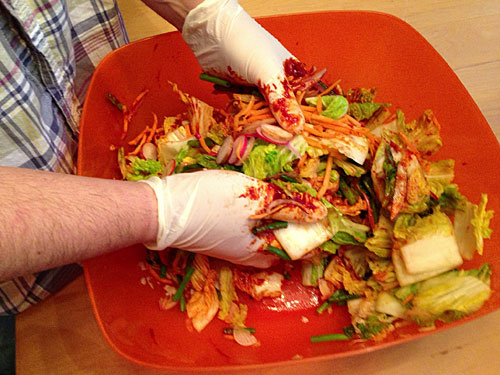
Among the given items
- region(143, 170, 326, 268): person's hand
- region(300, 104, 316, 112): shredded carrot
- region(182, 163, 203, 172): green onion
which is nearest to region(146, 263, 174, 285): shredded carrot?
region(143, 170, 326, 268): person's hand

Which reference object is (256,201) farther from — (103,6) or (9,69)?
(103,6)

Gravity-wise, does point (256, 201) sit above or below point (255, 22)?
below

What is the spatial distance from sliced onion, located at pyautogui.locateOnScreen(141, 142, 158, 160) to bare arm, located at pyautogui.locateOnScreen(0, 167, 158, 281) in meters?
0.38

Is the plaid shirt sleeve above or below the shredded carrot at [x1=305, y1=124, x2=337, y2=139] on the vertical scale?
above

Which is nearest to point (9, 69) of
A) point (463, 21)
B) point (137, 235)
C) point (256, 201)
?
point (137, 235)

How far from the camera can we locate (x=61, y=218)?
1.90 feet

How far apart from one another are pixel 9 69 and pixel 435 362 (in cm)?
126

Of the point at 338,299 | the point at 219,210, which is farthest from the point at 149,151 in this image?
the point at 338,299

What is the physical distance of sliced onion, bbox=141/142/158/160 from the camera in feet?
Result: 3.54

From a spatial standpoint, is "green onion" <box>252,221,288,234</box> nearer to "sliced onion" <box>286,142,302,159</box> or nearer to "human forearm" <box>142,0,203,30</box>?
"sliced onion" <box>286,142,302,159</box>

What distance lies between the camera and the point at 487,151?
946 mm

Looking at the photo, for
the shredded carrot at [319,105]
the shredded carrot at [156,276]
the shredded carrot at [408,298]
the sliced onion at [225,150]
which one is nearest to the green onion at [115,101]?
the sliced onion at [225,150]

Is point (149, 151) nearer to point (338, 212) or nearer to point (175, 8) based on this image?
point (175, 8)

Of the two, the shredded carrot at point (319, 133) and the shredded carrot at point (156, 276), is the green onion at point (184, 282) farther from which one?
the shredded carrot at point (319, 133)
